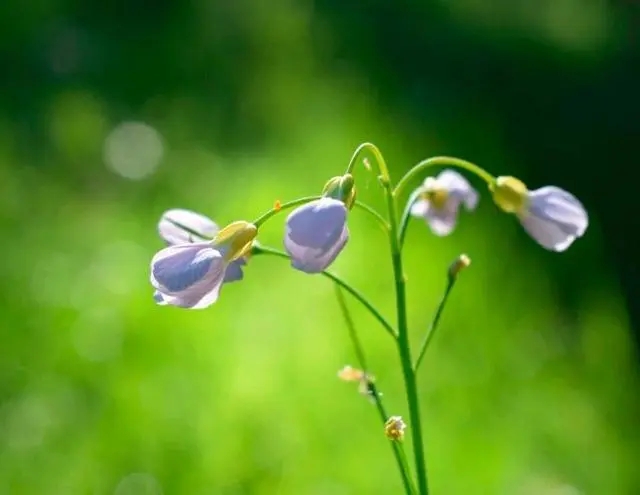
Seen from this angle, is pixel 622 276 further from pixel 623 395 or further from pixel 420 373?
pixel 420 373

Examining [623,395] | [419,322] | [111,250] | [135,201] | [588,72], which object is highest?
[588,72]

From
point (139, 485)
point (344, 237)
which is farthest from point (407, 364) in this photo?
point (139, 485)

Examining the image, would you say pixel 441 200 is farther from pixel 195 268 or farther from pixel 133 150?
pixel 133 150

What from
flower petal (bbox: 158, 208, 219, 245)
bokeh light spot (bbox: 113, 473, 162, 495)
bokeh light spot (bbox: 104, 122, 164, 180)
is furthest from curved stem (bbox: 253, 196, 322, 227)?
bokeh light spot (bbox: 104, 122, 164, 180)

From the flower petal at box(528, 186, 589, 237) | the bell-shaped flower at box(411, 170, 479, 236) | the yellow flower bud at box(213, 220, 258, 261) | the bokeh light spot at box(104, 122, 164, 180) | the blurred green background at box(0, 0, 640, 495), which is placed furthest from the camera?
the bokeh light spot at box(104, 122, 164, 180)

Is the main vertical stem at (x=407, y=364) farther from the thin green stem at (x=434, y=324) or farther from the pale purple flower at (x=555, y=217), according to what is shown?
the pale purple flower at (x=555, y=217)

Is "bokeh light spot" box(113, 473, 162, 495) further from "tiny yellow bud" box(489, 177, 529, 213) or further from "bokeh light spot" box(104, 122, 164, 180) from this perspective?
"bokeh light spot" box(104, 122, 164, 180)

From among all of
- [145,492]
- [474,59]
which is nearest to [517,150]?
[474,59]
